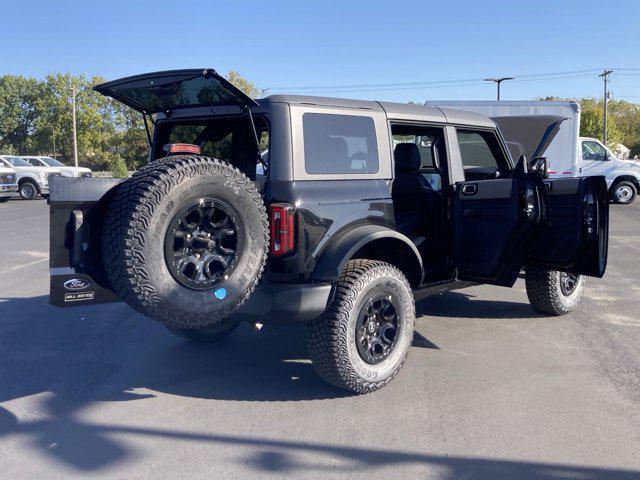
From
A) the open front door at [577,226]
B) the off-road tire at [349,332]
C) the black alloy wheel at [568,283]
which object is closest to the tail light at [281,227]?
the off-road tire at [349,332]

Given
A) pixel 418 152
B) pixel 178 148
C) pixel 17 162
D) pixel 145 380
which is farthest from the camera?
pixel 17 162

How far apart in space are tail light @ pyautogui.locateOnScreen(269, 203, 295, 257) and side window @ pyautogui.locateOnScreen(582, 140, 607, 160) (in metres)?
17.5

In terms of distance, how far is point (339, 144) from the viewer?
13.7 ft

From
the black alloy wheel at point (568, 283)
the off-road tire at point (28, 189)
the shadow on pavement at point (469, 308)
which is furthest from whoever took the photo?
the off-road tire at point (28, 189)

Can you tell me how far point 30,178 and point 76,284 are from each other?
925 inches

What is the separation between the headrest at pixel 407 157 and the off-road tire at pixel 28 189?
23.1 m

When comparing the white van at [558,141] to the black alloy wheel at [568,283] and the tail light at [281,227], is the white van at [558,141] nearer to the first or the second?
the black alloy wheel at [568,283]

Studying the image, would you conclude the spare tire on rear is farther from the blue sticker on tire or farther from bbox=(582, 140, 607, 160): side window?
bbox=(582, 140, 607, 160): side window

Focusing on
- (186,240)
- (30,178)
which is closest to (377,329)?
(186,240)

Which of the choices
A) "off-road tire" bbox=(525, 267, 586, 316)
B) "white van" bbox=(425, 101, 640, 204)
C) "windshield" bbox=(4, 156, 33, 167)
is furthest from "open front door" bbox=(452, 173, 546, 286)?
"windshield" bbox=(4, 156, 33, 167)

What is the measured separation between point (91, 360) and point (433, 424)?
110 inches

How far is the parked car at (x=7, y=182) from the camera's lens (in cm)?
2291

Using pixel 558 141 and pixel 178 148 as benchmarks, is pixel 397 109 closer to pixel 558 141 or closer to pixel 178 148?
pixel 178 148

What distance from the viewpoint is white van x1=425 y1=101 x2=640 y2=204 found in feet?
37.9
